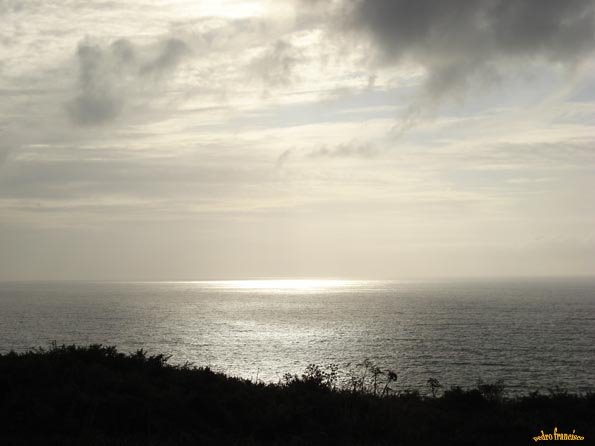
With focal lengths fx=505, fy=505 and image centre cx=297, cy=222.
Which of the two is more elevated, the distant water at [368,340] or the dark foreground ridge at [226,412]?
the dark foreground ridge at [226,412]

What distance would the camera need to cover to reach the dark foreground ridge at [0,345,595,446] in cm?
1365

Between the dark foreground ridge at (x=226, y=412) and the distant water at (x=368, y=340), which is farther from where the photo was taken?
the distant water at (x=368, y=340)

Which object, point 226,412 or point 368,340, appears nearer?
point 226,412

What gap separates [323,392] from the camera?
19312mm

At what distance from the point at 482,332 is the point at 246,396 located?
101694 millimetres

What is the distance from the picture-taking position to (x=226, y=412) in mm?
15836

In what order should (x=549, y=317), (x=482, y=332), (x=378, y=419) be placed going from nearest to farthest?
(x=378, y=419)
(x=482, y=332)
(x=549, y=317)

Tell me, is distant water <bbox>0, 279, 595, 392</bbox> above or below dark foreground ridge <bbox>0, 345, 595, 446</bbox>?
below

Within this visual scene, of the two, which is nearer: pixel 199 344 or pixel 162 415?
pixel 162 415

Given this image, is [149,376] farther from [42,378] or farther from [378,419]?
[378,419]

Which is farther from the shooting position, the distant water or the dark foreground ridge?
the distant water

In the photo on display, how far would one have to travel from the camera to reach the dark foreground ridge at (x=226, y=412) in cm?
1365

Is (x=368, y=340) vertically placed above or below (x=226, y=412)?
below

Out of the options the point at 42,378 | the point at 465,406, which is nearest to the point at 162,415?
the point at 42,378
